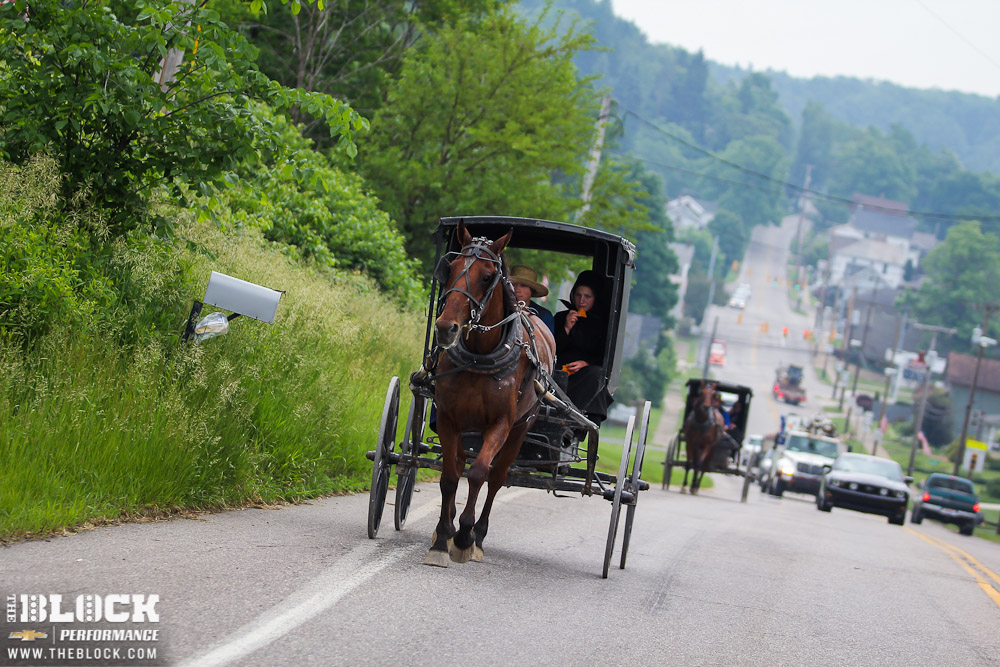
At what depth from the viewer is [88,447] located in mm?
7676

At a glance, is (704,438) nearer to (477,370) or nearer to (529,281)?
(529,281)

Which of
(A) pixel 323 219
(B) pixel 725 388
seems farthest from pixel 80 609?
(B) pixel 725 388

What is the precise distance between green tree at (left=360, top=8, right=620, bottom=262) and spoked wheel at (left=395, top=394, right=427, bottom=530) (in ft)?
48.9

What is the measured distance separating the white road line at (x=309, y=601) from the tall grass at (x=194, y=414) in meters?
1.65

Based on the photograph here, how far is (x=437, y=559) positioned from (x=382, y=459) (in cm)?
103

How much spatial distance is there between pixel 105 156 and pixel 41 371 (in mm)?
2408

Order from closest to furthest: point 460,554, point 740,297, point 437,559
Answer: point 437,559 → point 460,554 → point 740,297

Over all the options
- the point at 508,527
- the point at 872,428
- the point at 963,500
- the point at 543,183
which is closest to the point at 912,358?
the point at 872,428

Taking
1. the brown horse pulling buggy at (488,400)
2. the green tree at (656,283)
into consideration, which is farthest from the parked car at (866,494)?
the green tree at (656,283)

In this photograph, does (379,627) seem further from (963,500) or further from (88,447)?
(963,500)

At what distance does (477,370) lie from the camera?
7.57 metres

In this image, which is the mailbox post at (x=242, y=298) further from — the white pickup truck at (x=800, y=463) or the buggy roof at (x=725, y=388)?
the white pickup truck at (x=800, y=463)

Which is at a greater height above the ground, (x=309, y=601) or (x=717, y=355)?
(x=309, y=601)

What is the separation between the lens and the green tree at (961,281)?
5157 inches
